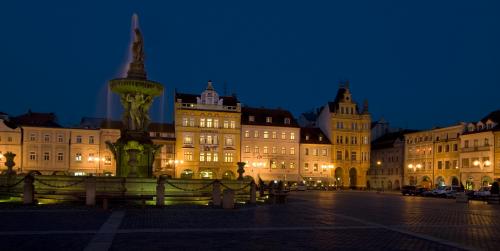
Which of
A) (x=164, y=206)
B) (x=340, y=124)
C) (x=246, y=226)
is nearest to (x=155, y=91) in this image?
(x=164, y=206)

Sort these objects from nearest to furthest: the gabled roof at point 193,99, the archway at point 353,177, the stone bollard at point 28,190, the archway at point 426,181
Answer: the stone bollard at point 28,190 < the gabled roof at point 193,99 < the archway at point 426,181 < the archway at point 353,177

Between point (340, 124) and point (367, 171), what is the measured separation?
37.3 feet

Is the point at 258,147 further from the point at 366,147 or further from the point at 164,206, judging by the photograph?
the point at 164,206

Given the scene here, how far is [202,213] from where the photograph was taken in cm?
2284

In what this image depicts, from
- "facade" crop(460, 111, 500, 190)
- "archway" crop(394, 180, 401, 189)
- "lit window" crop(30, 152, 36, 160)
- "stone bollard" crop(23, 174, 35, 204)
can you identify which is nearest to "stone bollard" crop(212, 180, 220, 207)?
"stone bollard" crop(23, 174, 35, 204)

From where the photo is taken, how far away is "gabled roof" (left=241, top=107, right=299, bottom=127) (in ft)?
287

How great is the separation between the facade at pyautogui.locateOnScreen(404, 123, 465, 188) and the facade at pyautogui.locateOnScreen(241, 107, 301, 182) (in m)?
19.3

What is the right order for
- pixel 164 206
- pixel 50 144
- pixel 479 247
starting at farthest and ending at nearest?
pixel 50 144 → pixel 164 206 → pixel 479 247

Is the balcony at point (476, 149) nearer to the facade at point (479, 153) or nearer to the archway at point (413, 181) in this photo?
the facade at point (479, 153)

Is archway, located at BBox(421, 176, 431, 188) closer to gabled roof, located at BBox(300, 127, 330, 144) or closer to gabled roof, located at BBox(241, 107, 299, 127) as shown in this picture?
gabled roof, located at BBox(300, 127, 330, 144)

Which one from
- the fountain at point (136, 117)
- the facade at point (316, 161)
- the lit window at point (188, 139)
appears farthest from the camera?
the facade at point (316, 161)

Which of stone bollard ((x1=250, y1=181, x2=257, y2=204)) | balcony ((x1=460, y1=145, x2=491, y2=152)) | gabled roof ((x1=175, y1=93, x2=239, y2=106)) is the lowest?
stone bollard ((x1=250, y1=181, x2=257, y2=204))

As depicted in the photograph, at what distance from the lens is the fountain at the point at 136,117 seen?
29.8 metres

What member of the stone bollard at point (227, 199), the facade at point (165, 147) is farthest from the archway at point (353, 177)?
the stone bollard at point (227, 199)
